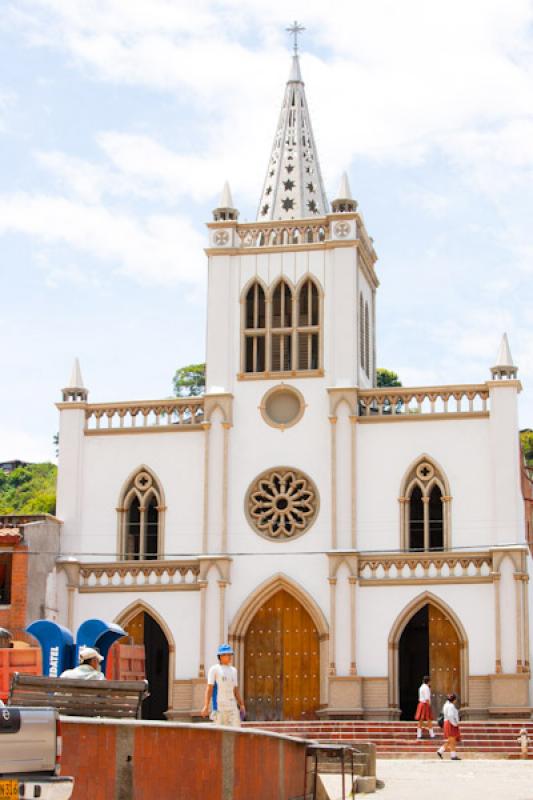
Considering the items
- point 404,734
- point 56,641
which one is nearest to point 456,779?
point 56,641

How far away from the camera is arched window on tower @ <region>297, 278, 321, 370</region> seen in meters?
38.7

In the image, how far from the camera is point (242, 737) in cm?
1552

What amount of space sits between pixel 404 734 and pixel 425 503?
239 inches

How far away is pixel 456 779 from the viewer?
74.2 feet

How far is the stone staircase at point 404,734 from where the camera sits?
30.3m

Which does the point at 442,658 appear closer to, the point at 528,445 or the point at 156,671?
the point at 156,671

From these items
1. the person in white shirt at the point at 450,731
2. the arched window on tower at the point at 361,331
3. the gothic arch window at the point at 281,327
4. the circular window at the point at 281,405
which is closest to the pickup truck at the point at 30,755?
the person in white shirt at the point at 450,731

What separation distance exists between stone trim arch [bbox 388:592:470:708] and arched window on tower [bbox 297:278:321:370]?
22.1ft

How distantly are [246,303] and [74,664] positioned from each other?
1677 centimetres

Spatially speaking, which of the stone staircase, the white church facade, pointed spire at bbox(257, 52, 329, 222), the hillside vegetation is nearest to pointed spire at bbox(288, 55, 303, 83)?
pointed spire at bbox(257, 52, 329, 222)

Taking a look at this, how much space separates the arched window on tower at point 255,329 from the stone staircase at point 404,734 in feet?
31.3

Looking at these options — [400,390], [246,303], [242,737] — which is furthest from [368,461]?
[242,737]

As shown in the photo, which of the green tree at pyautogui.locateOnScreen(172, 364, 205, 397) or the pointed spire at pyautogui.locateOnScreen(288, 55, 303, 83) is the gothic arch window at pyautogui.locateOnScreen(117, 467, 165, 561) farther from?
the green tree at pyautogui.locateOnScreen(172, 364, 205, 397)

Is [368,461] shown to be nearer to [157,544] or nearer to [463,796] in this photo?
[157,544]
